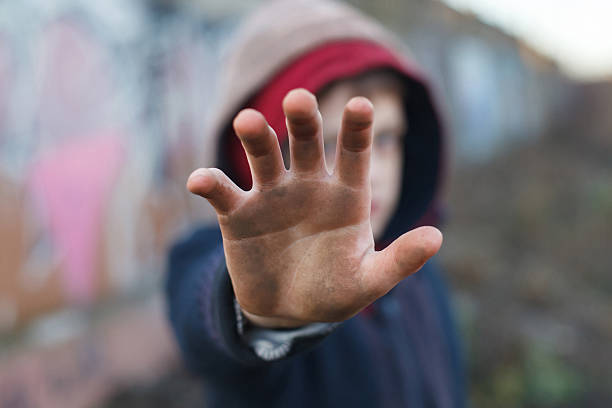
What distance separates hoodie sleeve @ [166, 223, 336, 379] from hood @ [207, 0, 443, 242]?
30 centimetres

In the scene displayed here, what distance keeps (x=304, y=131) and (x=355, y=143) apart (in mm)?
61

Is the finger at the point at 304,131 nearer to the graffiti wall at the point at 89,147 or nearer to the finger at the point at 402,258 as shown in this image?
the finger at the point at 402,258

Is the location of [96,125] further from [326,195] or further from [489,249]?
[489,249]

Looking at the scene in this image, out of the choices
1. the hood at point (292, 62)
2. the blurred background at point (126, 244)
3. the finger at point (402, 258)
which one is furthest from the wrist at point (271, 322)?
the blurred background at point (126, 244)

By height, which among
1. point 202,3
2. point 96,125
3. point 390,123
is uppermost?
A: point 202,3

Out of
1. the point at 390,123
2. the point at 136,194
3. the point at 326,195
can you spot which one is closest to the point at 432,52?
the point at 136,194

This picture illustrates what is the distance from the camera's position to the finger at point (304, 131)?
487 millimetres

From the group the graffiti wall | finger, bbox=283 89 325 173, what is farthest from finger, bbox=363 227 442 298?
the graffiti wall

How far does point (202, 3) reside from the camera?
347 cm

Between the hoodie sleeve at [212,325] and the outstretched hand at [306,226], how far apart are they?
96 millimetres

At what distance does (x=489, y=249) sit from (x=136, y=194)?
3.82 m

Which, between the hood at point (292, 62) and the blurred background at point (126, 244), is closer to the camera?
the hood at point (292, 62)

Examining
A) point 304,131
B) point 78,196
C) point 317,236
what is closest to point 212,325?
point 317,236

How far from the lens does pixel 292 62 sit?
1.16 metres
